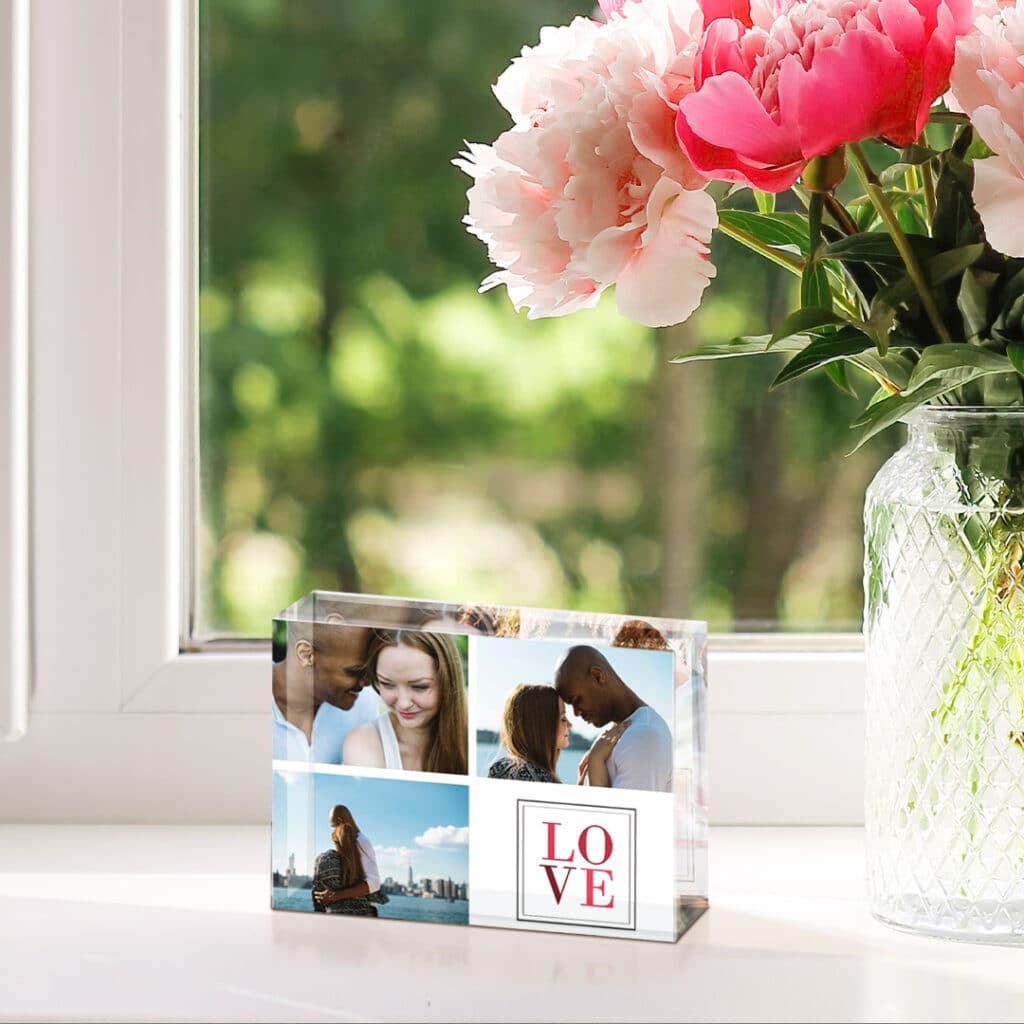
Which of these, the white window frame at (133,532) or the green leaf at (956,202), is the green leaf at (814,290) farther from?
the white window frame at (133,532)

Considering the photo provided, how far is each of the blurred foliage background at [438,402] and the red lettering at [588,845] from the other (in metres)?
0.31

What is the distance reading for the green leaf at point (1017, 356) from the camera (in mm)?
613

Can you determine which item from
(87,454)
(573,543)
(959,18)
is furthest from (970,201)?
(87,454)

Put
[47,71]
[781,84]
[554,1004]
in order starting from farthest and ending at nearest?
1. [47,71]
2. [554,1004]
3. [781,84]

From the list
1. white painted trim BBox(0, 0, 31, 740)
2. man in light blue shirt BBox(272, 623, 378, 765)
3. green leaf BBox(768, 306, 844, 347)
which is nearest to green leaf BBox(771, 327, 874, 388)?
green leaf BBox(768, 306, 844, 347)

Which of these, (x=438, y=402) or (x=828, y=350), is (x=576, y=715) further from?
(x=438, y=402)

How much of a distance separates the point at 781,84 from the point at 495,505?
0.49m

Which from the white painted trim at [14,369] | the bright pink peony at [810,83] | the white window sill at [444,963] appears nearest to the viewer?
the bright pink peony at [810,83]

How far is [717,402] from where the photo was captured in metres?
0.98

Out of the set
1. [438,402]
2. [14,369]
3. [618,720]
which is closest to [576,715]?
[618,720]

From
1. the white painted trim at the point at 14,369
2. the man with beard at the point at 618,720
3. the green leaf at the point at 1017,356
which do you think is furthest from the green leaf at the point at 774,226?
the white painted trim at the point at 14,369

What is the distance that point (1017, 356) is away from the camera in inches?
24.2

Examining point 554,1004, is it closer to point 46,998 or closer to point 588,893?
point 588,893

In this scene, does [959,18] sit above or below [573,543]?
above
